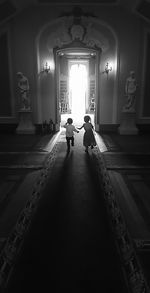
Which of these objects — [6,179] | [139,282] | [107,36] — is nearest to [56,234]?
[139,282]

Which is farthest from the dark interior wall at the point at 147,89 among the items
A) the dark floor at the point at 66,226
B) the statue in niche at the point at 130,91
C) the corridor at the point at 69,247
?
the corridor at the point at 69,247

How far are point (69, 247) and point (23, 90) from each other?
24.1 ft

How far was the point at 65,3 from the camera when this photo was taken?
26.9 ft

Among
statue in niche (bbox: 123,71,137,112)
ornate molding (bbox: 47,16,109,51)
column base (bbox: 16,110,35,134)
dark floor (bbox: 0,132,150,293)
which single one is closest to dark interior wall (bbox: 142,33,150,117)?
statue in niche (bbox: 123,71,137,112)

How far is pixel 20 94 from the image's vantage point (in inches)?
353

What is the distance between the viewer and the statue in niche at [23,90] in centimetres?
858

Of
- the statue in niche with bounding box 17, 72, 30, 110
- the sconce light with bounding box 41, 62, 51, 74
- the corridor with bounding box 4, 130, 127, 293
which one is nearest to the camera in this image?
the corridor with bounding box 4, 130, 127, 293

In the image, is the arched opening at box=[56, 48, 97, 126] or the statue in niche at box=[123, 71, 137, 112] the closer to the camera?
the statue in niche at box=[123, 71, 137, 112]

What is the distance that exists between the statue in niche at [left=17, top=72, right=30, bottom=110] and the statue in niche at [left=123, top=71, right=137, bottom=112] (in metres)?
3.70

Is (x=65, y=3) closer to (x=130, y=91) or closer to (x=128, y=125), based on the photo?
(x=130, y=91)

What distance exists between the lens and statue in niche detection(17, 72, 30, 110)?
858cm

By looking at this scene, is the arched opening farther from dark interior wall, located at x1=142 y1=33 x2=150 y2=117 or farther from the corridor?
the corridor

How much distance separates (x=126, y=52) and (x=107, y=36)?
0.92 meters

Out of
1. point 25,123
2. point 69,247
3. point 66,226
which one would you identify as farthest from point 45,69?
point 69,247
